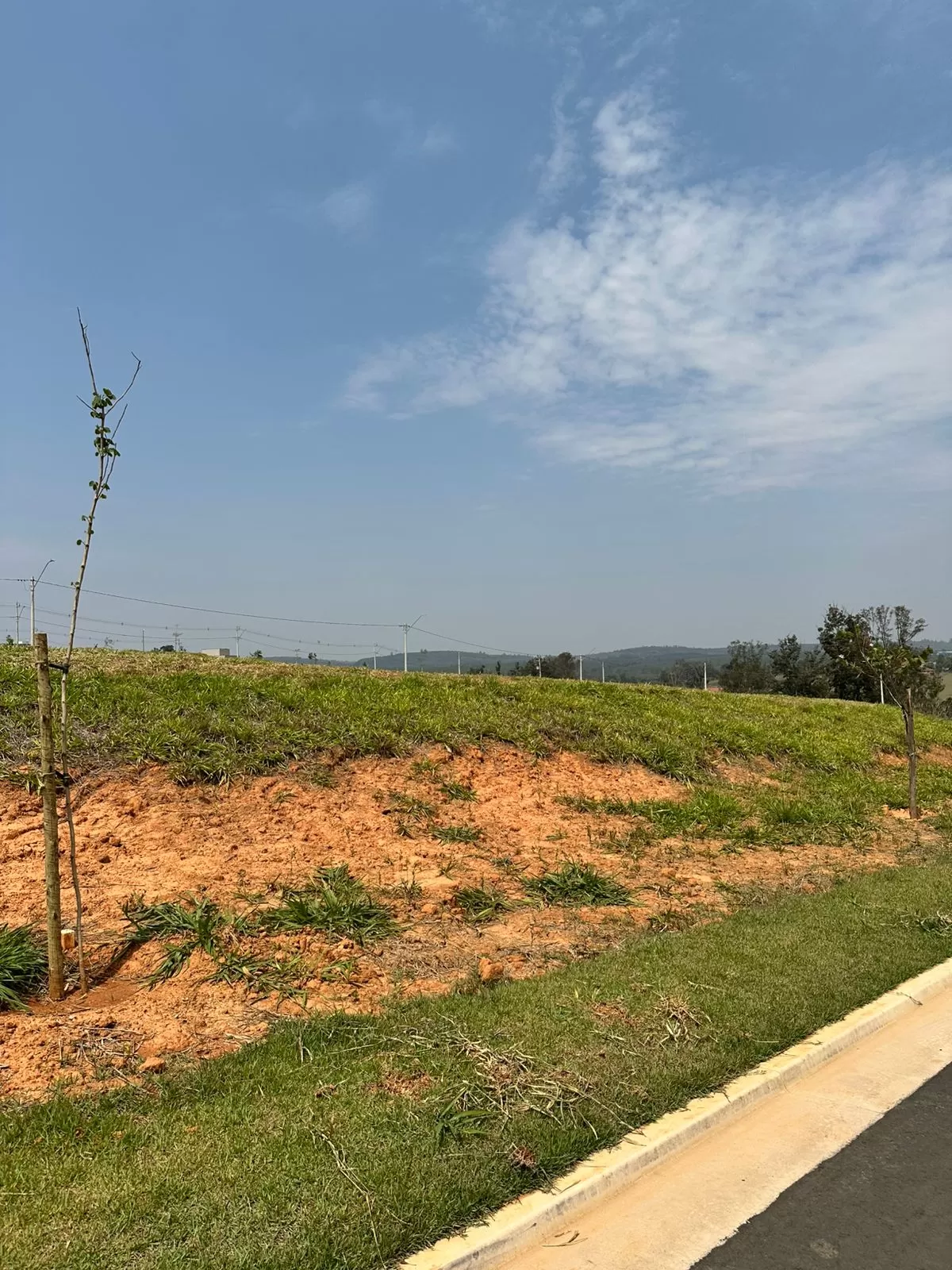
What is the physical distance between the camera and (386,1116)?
349 centimetres

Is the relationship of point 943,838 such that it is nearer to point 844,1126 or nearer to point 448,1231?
point 844,1126

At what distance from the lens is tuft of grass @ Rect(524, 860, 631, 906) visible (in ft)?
22.8

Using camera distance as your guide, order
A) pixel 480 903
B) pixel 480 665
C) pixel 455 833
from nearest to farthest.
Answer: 1. pixel 480 903
2. pixel 455 833
3. pixel 480 665

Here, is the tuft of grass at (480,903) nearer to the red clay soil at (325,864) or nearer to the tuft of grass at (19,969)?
the red clay soil at (325,864)

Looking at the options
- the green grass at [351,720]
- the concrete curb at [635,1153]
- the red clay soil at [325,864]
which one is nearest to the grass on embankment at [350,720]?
the green grass at [351,720]

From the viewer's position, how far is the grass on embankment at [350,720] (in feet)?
27.5

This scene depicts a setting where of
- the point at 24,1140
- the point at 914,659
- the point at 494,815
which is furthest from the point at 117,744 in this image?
the point at 914,659

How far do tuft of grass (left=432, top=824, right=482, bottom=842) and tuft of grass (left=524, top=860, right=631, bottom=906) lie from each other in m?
0.98

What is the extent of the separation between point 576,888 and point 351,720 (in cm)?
382

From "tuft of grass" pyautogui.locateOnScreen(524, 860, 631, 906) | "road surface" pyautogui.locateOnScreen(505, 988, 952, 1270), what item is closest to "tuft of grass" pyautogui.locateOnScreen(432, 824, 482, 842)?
"tuft of grass" pyautogui.locateOnScreen(524, 860, 631, 906)

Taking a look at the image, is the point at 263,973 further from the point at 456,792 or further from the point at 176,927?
the point at 456,792

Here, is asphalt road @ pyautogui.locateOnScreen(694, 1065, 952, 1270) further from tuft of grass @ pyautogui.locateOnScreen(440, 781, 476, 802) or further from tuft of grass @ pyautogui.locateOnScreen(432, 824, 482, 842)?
tuft of grass @ pyautogui.locateOnScreen(440, 781, 476, 802)

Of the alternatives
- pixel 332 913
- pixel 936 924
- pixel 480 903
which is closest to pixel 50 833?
pixel 332 913

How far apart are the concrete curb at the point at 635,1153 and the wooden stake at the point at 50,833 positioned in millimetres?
2804
